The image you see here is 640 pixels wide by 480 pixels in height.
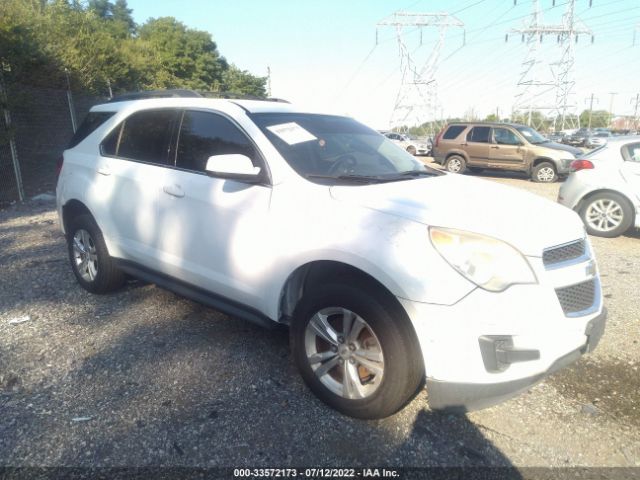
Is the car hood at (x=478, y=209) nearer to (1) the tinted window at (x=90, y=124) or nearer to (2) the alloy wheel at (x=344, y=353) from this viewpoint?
(2) the alloy wheel at (x=344, y=353)

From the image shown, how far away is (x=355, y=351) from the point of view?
260 cm

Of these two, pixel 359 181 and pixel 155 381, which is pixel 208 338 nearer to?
pixel 155 381

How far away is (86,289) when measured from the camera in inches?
177

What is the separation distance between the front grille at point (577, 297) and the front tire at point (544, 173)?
12.8 meters

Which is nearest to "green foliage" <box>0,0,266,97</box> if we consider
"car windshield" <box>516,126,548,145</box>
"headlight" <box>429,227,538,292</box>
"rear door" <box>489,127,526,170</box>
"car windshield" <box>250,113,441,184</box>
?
"car windshield" <box>250,113,441,184</box>

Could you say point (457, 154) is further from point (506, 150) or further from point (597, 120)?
point (597, 120)

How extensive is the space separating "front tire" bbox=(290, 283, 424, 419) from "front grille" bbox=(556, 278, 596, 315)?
0.78 m

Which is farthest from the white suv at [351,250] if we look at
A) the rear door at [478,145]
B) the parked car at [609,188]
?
the rear door at [478,145]

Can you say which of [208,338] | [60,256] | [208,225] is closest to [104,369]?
[208,338]

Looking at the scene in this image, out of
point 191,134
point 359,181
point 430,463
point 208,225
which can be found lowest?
point 430,463

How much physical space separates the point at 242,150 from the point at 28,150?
8800 mm

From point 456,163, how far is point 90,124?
1325 cm

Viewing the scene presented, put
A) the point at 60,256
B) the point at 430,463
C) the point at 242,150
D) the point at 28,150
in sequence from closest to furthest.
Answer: the point at 430,463
the point at 242,150
the point at 60,256
the point at 28,150

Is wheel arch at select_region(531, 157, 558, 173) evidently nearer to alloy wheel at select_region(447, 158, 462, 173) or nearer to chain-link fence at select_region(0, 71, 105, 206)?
alloy wheel at select_region(447, 158, 462, 173)
